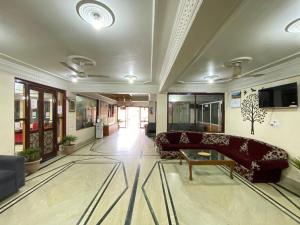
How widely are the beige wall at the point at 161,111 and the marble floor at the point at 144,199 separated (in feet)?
7.33

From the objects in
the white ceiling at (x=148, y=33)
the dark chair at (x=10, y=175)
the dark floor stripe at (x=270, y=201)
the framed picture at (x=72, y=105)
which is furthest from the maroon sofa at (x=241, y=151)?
the dark chair at (x=10, y=175)

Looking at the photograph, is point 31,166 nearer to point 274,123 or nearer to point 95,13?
point 95,13

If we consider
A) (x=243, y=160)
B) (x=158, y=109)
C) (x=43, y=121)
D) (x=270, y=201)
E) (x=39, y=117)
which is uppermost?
(x=158, y=109)

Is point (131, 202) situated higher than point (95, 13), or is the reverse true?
point (95, 13)

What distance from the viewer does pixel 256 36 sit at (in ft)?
7.82

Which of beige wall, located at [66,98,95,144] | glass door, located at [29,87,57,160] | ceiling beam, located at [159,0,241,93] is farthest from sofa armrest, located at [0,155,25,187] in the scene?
ceiling beam, located at [159,0,241,93]

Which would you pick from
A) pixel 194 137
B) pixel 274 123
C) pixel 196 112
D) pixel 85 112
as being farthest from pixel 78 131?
pixel 274 123

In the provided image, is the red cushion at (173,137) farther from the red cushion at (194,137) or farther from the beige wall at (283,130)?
the beige wall at (283,130)

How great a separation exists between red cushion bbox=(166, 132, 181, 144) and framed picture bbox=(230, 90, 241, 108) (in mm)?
2100

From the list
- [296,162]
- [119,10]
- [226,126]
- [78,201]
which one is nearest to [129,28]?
[119,10]

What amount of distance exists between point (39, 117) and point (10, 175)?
2.25 meters

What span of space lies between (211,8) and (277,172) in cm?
383

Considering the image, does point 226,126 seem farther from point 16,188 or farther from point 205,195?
point 16,188

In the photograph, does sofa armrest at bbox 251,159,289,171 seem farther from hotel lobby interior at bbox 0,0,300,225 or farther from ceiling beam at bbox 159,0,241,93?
ceiling beam at bbox 159,0,241,93
